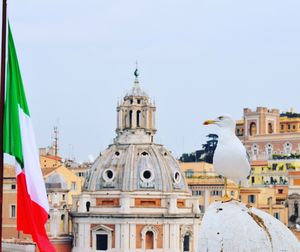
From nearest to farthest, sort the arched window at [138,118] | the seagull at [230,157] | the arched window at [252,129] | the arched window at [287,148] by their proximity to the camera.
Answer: the seagull at [230,157]
the arched window at [138,118]
the arched window at [287,148]
the arched window at [252,129]

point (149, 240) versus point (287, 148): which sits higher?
point (287, 148)

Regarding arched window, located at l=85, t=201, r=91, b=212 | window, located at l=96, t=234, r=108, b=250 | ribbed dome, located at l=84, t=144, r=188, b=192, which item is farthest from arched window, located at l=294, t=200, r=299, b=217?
arched window, located at l=85, t=201, r=91, b=212

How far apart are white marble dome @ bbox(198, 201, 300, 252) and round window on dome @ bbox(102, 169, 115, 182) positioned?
122 ft

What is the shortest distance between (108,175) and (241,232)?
123 feet

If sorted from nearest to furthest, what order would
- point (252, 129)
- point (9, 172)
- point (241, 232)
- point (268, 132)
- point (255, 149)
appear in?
1. point (241, 232)
2. point (9, 172)
3. point (255, 149)
4. point (252, 129)
5. point (268, 132)

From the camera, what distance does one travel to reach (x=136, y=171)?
4384cm

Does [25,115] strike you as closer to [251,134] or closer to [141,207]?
[141,207]

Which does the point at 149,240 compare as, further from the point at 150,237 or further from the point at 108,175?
the point at 108,175

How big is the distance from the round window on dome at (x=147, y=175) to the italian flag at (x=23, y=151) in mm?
36821

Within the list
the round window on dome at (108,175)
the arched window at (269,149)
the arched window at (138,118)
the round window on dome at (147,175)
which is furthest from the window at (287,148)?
the round window on dome at (108,175)

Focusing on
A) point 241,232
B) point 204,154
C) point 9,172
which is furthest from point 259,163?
point 241,232

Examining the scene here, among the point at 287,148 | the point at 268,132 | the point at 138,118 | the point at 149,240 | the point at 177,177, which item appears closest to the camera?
the point at 149,240

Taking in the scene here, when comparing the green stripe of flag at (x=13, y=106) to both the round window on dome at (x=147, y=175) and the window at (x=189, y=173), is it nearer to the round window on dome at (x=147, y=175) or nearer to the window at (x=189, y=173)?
the round window on dome at (x=147, y=175)

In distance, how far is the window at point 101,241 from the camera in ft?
144
